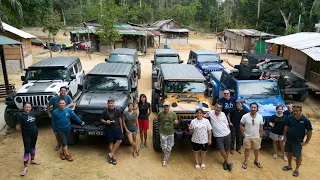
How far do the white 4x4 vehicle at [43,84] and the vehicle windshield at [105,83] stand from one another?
1.03m

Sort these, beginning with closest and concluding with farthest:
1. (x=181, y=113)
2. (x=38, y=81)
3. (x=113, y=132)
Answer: (x=113, y=132), (x=181, y=113), (x=38, y=81)

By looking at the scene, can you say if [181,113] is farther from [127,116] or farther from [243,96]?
[243,96]

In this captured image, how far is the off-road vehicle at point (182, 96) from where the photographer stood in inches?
269

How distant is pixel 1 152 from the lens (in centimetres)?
707

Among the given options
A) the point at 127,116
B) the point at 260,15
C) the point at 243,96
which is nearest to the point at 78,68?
the point at 127,116

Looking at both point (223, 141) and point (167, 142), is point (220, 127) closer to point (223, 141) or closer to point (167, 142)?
point (223, 141)

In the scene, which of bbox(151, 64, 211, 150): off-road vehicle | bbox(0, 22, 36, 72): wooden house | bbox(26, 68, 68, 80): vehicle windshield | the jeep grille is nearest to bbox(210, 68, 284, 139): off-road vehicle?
bbox(151, 64, 211, 150): off-road vehicle

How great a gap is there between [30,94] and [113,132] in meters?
3.40

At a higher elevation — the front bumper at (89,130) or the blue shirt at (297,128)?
the blue shirt at (297,128)

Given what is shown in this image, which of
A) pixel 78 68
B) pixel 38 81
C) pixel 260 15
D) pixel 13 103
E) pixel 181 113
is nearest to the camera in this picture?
pixel 181 113

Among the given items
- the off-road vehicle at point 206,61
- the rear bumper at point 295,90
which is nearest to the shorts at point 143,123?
the rear bumper at point 295,90

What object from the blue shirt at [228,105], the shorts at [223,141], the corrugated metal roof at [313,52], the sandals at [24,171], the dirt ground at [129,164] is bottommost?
the dirt ground at [129,164]

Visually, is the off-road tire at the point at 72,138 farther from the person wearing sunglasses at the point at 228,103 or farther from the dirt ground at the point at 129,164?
the person wearing sunglasses at the point at 228,103

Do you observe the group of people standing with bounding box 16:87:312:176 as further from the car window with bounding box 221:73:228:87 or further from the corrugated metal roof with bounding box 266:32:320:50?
the corrugated metal roof with bounding box 266:32:320:50
